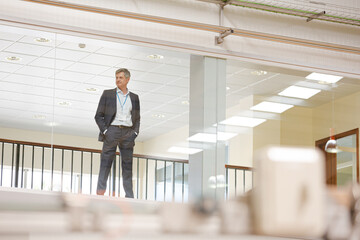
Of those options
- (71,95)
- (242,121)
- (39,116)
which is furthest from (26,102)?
(242,121)

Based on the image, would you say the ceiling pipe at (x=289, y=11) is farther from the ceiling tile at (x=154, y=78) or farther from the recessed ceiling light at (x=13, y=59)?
the recessed ceiling light at (x=13, y=59)

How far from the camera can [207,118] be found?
6730 mm

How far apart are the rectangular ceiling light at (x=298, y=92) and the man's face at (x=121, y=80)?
1631mm

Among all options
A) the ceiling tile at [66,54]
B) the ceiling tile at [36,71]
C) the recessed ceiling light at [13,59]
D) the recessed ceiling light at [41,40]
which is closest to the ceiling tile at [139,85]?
the ceiling tile at [66,54]

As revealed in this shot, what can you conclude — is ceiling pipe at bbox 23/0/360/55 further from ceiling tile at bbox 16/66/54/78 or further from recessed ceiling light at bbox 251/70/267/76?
A: ceiling tile at bbox 16/66/54/78

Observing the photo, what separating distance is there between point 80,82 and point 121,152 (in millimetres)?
776

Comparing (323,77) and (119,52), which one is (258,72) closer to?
(323,77)

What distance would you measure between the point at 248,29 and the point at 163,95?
121 cm

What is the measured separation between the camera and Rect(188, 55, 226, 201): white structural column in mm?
6613

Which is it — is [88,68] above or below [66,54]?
below

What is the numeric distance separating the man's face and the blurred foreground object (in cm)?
567

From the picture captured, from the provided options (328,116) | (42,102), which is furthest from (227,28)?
(42,102)

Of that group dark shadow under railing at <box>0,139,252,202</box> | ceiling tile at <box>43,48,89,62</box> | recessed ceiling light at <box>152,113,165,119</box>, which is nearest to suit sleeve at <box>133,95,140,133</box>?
recessed ceiling light at <box>152,113,165,119</box>

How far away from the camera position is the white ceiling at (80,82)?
20.0 feet
